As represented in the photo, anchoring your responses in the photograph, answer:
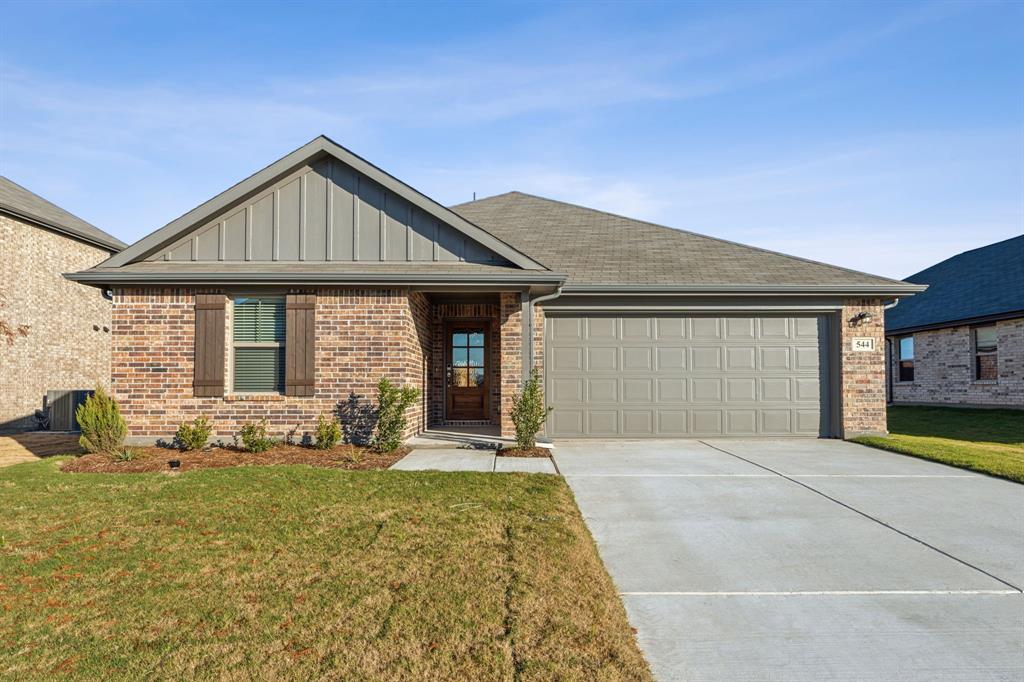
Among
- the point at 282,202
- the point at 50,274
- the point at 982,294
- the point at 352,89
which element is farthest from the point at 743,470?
the point at 50,274

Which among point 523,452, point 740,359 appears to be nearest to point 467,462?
point 523,452

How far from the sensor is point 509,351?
407 inches

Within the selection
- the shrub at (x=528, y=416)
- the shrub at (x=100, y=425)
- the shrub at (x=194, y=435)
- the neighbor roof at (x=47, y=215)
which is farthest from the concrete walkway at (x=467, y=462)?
the neighbor roof at (x=47, y=215)

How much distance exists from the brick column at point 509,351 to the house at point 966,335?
14.6 m

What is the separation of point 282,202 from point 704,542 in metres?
8.52

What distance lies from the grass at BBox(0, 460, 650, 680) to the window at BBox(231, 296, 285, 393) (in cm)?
332

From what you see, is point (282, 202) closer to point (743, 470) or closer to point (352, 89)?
point (352, 89)

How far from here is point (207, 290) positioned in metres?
9.48

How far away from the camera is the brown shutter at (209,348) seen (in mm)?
9320

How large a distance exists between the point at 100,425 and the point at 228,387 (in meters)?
1.79

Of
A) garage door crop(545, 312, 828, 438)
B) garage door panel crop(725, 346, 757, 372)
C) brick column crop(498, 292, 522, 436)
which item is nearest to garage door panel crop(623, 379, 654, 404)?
garage door crop(545, 312, 828, 438)

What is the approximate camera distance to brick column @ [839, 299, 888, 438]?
11.0 m

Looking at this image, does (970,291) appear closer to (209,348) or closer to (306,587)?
(209,348)

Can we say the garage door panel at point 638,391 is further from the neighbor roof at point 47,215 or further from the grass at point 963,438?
the neighbor roof at point 47,215
